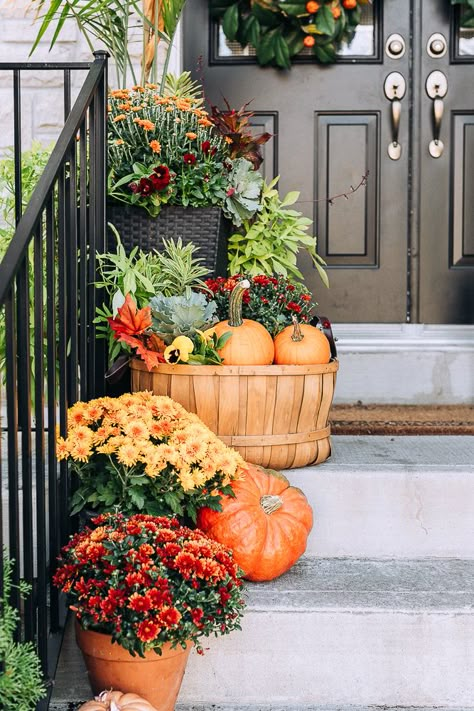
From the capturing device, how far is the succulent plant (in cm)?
201

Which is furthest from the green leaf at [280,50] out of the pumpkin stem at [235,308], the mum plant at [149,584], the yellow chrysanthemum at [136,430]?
the mum plant at [149,584]

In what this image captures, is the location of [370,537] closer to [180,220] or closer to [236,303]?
[236,303]

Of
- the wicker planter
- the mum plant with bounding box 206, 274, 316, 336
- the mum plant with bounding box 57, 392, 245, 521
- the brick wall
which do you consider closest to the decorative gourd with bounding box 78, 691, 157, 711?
the mum plant with bounding box 57, 392, 245, 521

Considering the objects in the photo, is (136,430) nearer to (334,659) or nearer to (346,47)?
(334,659)

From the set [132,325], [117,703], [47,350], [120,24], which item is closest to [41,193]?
[47,350]

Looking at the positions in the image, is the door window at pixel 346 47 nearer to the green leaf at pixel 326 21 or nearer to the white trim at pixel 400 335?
the green leaf at pixel 326 21

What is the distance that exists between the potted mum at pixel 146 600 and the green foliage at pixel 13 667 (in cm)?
16

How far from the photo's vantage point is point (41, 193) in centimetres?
155

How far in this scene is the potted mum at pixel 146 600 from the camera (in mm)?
1452

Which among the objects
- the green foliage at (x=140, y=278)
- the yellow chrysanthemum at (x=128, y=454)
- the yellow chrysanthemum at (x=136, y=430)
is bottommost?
the yellow chrysanthemum at (x=128, y=454)

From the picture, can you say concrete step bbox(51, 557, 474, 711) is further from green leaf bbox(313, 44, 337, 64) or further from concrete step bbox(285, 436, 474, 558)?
green leaf bbox(313, 44, 337, 64)

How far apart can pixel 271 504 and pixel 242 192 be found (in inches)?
43.5

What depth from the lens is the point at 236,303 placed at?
6.77 feet

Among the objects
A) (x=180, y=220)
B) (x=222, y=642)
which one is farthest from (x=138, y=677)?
(x=180, y=220)
